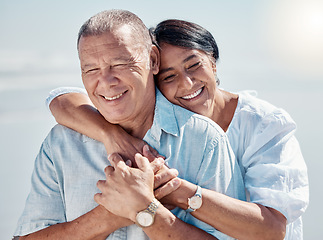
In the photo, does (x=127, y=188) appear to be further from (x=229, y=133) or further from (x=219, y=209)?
(x=229, y=133)

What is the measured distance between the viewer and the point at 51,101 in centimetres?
253

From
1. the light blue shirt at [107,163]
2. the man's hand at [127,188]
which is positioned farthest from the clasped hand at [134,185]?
the light blue shirt at [107,163]

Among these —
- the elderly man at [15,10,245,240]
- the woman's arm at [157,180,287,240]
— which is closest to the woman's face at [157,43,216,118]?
the elderly man at [15,10,245,240]

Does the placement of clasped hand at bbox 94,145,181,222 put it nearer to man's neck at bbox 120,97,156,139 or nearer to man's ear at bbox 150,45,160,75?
man's neck at bbox 120,97,156,139

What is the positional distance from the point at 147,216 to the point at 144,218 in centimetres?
1

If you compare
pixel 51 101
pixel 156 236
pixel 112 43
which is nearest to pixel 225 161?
pixel 156 236

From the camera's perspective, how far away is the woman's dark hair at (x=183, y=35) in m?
2.48

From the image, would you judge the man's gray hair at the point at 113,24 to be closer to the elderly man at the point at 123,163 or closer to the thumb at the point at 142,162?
the elderly man at the point at 123,163

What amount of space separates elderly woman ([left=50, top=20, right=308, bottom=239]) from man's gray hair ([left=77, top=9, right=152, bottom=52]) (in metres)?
0.26

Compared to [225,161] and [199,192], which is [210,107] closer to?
[225,161]

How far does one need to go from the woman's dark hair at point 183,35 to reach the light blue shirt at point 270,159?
0.37m

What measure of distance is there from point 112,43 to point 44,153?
61 cm

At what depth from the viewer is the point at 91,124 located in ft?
7.50

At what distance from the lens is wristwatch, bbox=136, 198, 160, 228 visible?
196 cm
